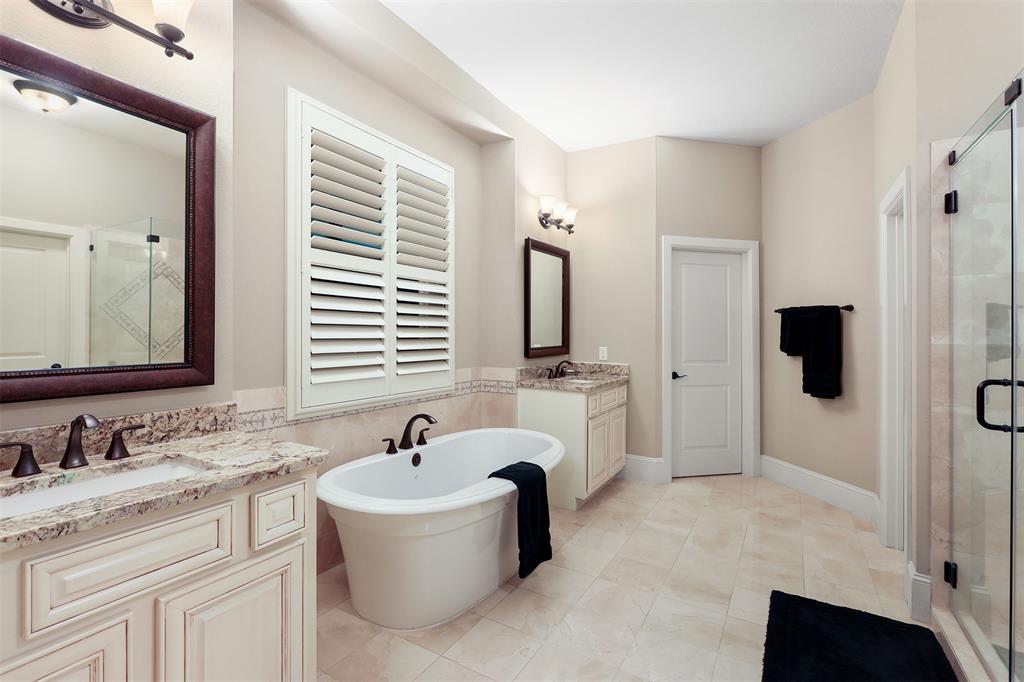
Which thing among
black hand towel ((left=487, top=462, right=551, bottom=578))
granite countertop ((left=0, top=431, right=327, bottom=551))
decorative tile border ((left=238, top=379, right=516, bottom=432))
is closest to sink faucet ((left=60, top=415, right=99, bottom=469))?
granite countertop ((left=0, top=431, right=327, bottom=551))

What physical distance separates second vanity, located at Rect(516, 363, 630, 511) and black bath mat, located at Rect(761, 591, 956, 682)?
137cm

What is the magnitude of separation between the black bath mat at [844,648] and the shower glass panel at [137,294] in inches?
95.8

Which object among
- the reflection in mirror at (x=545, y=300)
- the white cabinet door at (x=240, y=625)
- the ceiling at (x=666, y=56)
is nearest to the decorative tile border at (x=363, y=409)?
the reflection in mirror at (x=545, y=300)

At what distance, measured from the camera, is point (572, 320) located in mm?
4199

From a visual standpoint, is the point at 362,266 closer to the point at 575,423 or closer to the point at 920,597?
the point at 575,423

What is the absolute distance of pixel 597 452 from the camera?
3391mm

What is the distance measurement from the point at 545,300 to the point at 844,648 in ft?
8.85

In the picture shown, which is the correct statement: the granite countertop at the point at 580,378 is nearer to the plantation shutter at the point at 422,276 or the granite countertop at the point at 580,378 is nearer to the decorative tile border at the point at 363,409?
the decorative tile border at the point at 363,409

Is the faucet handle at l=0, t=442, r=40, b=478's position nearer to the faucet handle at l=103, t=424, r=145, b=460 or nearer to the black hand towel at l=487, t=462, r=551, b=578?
the faucet handle at l=103, t=424, r=145, b=460

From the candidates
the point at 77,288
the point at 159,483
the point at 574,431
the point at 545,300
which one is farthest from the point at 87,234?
the point at 545,300

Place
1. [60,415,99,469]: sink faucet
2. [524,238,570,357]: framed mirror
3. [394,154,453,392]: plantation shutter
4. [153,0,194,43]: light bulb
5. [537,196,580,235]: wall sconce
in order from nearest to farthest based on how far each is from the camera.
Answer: [60,415,99,469]: sink faucet → [153,0,194,43]: light bulb → [394,154,453,392]: plantation shutter → [524,238,570,357]: framed mirror → [537,196,580,235]: wall sconce

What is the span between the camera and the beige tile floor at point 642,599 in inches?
70.2

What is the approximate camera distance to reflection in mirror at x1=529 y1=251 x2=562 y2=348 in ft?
11.9

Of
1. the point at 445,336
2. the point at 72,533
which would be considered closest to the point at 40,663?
the point at 72,533
